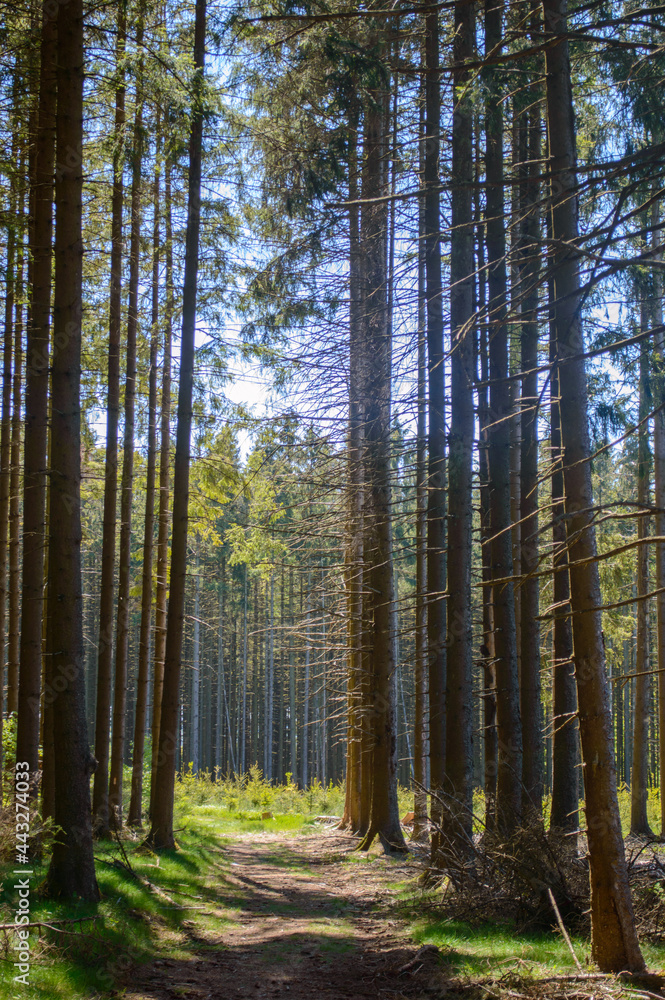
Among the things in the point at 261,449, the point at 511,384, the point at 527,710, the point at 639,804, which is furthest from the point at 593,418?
the point at 639,804

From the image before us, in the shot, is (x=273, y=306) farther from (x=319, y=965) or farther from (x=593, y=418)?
(x=319, y=965)

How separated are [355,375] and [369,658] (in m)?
5.53

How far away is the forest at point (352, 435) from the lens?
5277 millimetres

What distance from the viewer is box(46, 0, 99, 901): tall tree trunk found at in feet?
20.9

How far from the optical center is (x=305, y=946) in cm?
653

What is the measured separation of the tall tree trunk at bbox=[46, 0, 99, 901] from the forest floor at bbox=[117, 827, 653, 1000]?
132 cm

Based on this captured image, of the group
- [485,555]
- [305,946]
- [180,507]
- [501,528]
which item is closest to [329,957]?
[305,946]

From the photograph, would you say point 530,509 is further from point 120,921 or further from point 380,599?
point 120,921

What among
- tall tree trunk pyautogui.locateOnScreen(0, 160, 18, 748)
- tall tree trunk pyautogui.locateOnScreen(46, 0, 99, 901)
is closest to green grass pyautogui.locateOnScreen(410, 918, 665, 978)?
tall tree trunk pyautogui.locateOnScreen(46, 0, 99, 901)

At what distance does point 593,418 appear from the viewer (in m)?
8.08

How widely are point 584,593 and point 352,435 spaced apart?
24.0ft

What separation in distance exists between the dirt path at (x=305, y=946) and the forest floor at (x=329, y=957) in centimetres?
1

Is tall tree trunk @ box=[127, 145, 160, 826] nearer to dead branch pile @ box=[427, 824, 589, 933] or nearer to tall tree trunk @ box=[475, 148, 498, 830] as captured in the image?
tall tree trunk @ box=[475, 148, 498, 830]

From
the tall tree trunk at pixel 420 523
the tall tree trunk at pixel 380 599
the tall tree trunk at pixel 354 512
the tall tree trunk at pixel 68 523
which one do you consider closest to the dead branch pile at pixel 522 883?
the tall tree trunk at pixel 420 523
